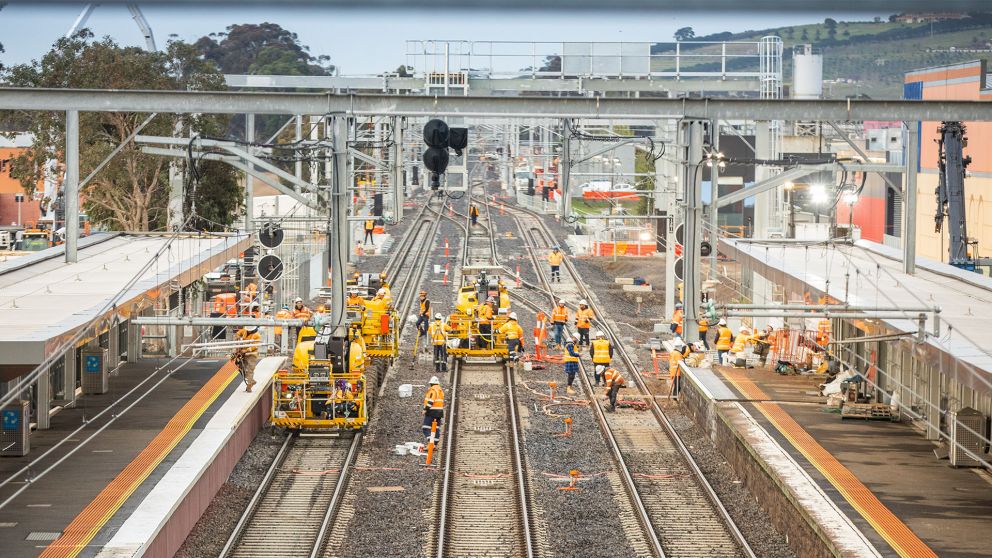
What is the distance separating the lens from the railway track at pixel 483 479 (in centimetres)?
1444

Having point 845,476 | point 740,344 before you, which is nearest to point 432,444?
point 845,476

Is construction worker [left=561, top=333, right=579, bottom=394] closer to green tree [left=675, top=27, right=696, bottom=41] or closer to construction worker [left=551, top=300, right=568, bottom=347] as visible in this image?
construction worker [left=551, top=300, right=568, bottom=347]

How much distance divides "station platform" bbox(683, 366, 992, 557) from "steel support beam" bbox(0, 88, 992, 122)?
4416mm

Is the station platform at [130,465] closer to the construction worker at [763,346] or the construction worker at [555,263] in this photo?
the construction worker at [763,346]

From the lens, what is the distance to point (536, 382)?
990 inches

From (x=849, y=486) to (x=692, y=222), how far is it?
149 inches

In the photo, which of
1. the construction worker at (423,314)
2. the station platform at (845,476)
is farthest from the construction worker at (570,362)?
the construction worker at (423,314)

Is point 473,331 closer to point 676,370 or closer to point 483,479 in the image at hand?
point 676,370

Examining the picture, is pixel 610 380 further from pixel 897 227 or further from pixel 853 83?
pixel 897 227

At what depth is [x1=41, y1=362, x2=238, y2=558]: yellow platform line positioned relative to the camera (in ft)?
39.4

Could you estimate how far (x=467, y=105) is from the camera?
615 inches

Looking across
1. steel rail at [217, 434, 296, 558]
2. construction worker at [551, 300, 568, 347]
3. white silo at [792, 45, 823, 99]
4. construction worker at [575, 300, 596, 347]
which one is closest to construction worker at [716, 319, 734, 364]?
construction worker at [575, 300, 596, 347]

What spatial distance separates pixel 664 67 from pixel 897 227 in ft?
34.9

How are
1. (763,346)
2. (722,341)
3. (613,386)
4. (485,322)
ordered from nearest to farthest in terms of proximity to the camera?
(613,386), (722,341), (763,346), (485,322)
